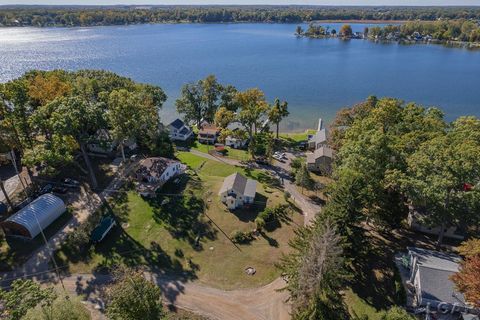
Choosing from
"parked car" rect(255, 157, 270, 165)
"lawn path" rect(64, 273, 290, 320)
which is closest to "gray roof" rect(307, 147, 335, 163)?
"parked car" rect(255, 157, 270, 165)

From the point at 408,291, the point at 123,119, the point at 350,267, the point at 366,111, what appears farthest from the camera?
the point at 366,111

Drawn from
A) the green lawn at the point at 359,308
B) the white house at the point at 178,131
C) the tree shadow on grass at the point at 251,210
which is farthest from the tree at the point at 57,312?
the white house at the point at 178,131

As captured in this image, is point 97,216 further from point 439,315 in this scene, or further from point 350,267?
point 439,315

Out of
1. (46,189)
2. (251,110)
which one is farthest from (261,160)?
(46,189)

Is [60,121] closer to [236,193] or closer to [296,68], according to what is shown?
[236,193]

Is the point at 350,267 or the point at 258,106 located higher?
the point at 258,106

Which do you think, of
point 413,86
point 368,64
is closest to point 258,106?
point 413,86
